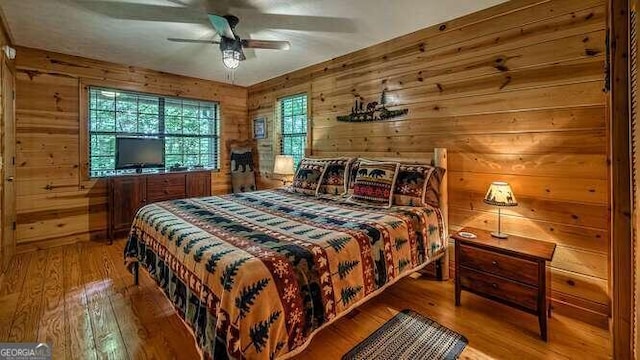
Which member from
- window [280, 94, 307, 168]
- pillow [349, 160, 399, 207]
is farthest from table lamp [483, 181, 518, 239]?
window [280, 94, 307, 168]

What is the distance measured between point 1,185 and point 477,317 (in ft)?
13.7

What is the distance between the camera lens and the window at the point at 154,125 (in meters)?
3.98

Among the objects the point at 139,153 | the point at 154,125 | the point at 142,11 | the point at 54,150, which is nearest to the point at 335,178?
the point at 142,11

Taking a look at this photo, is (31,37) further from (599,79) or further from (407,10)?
(599,79)

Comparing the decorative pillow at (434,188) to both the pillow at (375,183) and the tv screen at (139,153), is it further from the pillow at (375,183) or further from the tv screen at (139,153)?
the tv screen at (139,153)

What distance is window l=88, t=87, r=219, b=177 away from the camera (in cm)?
398

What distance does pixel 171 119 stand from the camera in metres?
4.65

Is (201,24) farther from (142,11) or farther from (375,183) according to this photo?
(375,183)

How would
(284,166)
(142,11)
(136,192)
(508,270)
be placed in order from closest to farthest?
1. (508,270)
2. (142,11)
3. (136,192)
4. (284,166)

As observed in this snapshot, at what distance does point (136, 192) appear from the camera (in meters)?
3.87

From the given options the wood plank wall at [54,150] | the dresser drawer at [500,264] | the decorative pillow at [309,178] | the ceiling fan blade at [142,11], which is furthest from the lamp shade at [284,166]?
the dresser drawer at [500,264]

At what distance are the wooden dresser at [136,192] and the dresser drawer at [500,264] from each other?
3777 millimetres

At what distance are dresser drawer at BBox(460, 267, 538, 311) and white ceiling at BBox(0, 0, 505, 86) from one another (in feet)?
7.22

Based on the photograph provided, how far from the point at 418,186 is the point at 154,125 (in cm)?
403
